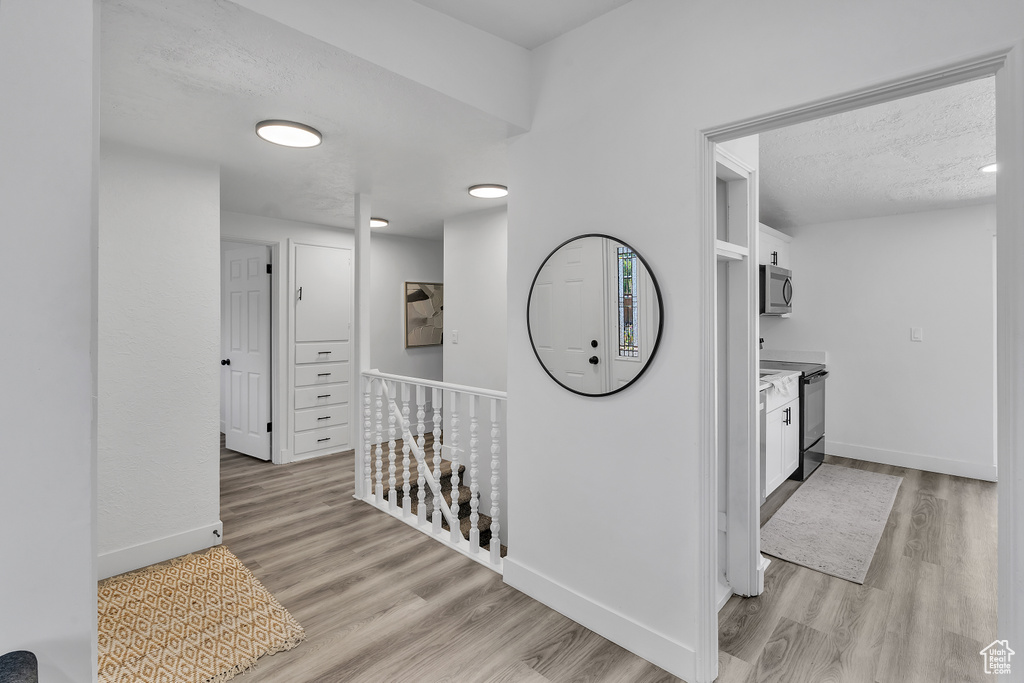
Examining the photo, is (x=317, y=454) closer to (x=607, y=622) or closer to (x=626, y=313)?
(x=607, y=622)

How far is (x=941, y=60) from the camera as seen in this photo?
125 centimetres

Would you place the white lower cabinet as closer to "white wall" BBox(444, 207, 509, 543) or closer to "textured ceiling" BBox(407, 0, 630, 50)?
"white wall" BBox(444, 207, 509, 543)

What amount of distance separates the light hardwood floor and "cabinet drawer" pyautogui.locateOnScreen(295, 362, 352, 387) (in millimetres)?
1511

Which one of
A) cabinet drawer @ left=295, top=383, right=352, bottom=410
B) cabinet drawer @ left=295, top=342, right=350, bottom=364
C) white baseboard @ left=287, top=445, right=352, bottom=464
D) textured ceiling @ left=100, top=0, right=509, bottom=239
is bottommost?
white baseboard @ left=287, top=445, right=352, bottom=464

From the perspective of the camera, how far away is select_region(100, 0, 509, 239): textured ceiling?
1595 mm

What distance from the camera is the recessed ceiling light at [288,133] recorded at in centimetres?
228

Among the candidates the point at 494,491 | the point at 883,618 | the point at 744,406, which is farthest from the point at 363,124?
the point at 883,618

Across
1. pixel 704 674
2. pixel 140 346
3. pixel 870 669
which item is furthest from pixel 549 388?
pixel 140 346

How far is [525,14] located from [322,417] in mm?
3807

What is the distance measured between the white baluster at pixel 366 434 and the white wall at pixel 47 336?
2397 mm

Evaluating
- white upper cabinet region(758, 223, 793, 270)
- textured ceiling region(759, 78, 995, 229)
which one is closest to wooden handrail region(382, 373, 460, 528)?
textured ceiling region(759, 78, 995, 229)

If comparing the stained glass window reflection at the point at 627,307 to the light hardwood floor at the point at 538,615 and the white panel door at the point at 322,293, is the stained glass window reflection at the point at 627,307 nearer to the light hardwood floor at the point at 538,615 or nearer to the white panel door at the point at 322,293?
the light hardwood floor at the point at 538,615

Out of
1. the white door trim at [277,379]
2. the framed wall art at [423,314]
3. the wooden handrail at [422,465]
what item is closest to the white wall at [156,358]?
the wooden handrail at [422,465]

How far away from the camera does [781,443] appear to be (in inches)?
146
